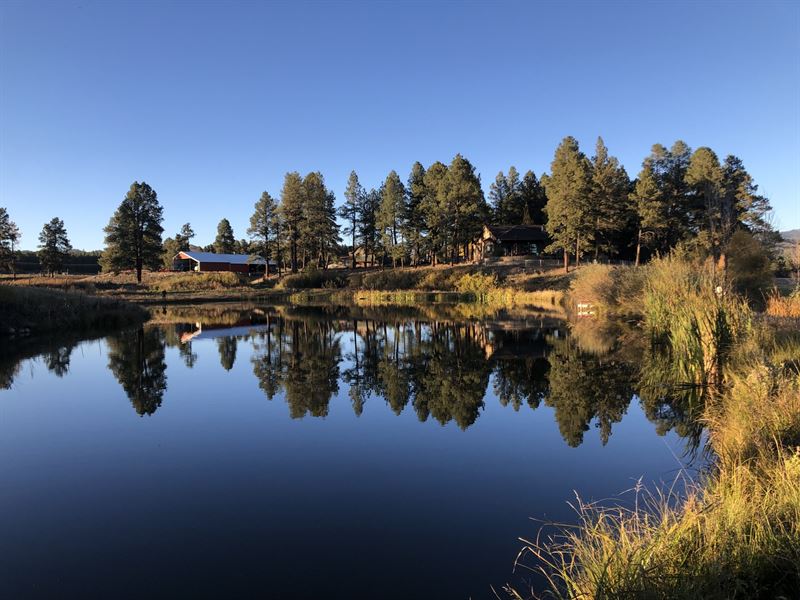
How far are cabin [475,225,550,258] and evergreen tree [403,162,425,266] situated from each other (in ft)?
29.0

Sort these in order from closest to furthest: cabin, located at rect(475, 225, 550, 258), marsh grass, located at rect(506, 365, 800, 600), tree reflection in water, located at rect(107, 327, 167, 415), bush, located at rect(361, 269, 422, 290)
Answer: marsh grass, located at rect(506, 365, 800, 600), tree reflection in water, located at rect(107, 327, 167, 415), bush, located at rect(361, 269, 422, 290), cabin, located at rect(475, 225, 550, 258)

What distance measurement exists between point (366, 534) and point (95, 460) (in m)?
5.02

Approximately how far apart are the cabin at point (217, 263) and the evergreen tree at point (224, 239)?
16040 mm

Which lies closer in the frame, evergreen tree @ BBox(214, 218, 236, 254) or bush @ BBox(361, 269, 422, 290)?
bush @ BBox(361, 269, 422, 290)

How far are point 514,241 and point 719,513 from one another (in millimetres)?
61586

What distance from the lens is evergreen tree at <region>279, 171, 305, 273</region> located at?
65750mm

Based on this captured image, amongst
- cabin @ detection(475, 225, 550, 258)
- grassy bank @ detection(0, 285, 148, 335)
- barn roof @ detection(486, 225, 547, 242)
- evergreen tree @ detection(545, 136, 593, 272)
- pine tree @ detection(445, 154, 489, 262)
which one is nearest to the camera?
grassy bank @ detection(0, 285, 148, 335)

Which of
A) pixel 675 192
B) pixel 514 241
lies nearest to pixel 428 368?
pixel 675 192

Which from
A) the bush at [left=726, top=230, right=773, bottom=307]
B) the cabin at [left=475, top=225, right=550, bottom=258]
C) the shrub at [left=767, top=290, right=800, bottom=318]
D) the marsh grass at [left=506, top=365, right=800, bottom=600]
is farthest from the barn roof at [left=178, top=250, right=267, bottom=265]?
the marsh grass at [left=506, top=365, right=800, bottom=600]

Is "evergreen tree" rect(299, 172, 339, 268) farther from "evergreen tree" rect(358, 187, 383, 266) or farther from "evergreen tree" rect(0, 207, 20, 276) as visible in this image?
"evergreen tree" rect(0, 207, 20, 276)

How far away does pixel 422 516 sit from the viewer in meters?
5.70

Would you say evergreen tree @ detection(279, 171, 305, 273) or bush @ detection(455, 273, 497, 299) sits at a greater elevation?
evergreen tree @ detection(279, 171, 305, 273)

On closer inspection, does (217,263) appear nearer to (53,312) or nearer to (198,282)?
(198,282)

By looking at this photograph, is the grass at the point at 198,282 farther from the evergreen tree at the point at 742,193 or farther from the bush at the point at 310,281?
the evergreen tree at the point at 742,193
